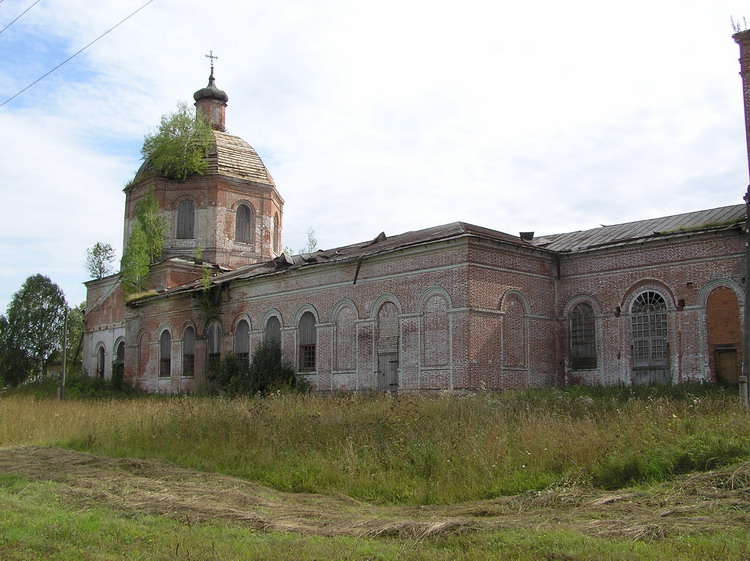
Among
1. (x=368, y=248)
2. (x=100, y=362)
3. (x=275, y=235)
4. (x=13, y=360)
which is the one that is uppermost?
(x=275, y=235)

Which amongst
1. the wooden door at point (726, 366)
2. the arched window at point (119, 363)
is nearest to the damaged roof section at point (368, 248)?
the wooden door at point (726, 366)

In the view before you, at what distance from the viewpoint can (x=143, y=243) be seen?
3591 cm

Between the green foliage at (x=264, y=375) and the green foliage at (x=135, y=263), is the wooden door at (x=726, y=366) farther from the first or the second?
the green foliage at (x=135, y=263)

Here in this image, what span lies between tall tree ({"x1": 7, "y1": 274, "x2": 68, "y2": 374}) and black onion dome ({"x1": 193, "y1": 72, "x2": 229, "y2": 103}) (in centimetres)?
1995

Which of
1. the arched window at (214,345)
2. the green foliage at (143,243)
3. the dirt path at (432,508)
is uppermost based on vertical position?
the green foliage at (143,243)

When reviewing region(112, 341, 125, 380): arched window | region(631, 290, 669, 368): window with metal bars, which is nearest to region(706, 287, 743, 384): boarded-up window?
region(631, 290, 669, 368): window with metal bars

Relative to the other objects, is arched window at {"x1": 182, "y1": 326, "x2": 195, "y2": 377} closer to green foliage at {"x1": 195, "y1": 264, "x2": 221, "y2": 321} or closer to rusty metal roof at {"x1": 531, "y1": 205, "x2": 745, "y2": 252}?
green foliage at {"x1": 195, "y1": 264, "x2": 221, "y2": 321}

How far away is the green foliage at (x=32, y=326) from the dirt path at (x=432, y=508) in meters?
43.8

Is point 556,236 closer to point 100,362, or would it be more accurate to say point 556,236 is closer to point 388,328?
point 388,328

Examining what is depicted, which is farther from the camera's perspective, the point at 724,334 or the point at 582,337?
the point at 582,337

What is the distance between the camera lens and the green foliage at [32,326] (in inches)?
1973

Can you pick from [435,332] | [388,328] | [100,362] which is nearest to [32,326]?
[100,362]

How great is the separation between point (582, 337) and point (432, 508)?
50.0 feet

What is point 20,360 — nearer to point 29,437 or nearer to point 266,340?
point 266,340
